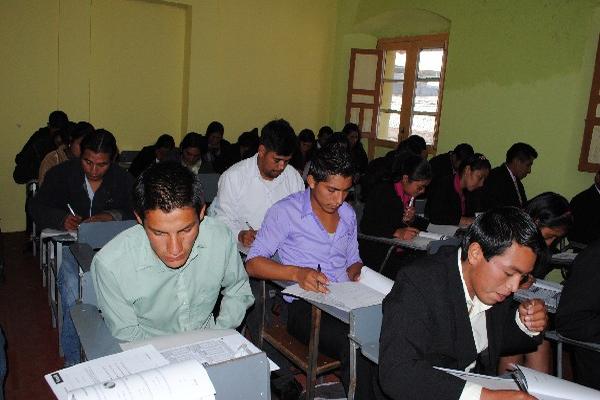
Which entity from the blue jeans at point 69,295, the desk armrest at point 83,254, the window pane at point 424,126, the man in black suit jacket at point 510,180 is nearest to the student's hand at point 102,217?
the blue jeans at point 69,295

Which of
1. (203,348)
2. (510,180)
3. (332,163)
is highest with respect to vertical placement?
(332,163)

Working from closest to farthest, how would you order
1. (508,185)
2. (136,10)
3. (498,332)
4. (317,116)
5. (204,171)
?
(498,332), (508,185), (204,171), (136,10), (317,116)

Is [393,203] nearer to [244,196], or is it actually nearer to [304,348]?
[244,196]

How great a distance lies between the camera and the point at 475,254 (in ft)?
5.01

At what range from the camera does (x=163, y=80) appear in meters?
6.40

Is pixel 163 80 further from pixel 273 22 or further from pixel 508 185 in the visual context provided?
pixel 508 185

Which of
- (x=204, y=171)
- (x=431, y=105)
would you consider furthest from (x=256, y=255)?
(x=431, y=105)

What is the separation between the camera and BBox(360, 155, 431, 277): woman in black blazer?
3502 millimetres

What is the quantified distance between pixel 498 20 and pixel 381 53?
75.7 inches

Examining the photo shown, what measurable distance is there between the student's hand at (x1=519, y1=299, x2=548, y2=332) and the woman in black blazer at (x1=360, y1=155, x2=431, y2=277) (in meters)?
1.69

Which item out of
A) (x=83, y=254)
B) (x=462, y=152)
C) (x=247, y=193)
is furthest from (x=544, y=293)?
(x=462, y=152)

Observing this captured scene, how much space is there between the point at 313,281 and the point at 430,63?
5483 millimetres

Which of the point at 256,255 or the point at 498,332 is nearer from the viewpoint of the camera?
the point at 498,332

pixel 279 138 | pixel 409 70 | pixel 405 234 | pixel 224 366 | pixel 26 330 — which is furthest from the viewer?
pixel 409 70
